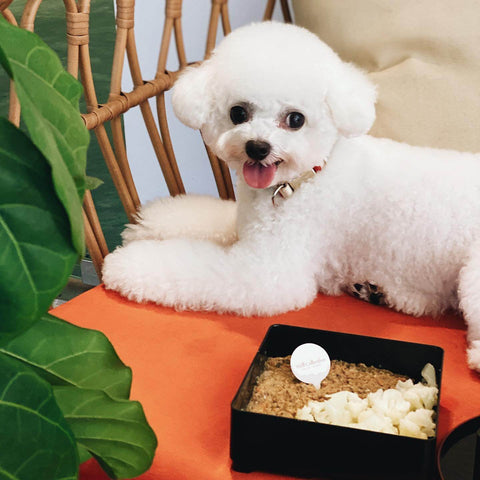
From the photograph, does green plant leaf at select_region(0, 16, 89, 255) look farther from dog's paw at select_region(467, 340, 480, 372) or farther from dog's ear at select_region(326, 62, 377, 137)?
dog's paw at select_region(467, 340, 480, 372)

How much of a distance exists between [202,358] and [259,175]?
30cm

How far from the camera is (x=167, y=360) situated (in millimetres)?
939

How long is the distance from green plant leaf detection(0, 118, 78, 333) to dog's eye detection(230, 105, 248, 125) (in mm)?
618

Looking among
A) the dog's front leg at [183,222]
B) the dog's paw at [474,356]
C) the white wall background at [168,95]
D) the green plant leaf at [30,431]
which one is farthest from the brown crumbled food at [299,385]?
the white wall background at [168,95]

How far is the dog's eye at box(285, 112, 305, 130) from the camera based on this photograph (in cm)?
99

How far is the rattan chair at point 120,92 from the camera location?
3.67 ft

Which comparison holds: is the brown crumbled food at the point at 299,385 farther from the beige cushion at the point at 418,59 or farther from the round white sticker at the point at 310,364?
the beige cushion at the point at 418,59

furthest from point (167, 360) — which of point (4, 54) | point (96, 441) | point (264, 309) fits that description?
point (4, 54)

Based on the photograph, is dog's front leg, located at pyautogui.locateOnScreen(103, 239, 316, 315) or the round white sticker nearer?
the round white sticker

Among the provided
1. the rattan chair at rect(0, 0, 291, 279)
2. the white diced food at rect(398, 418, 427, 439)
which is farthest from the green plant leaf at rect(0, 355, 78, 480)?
the rattan chair at rect(0, 0, 291, 279)


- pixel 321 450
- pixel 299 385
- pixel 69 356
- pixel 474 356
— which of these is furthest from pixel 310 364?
pixel 69 356

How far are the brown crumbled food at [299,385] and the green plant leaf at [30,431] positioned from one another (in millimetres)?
357

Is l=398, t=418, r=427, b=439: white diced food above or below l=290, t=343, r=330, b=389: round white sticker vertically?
above

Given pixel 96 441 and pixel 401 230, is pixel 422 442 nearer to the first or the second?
pixel 96 441
